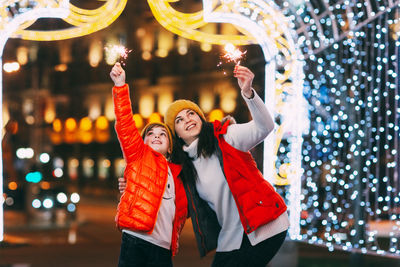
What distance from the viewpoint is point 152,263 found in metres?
3.82

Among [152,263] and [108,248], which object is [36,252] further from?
[152,263]

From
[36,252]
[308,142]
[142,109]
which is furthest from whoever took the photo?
[142,109]

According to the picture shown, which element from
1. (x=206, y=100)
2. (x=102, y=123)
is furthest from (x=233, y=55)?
(x=102, y=123)

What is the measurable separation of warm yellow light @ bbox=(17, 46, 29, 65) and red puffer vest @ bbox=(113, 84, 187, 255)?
42.6m

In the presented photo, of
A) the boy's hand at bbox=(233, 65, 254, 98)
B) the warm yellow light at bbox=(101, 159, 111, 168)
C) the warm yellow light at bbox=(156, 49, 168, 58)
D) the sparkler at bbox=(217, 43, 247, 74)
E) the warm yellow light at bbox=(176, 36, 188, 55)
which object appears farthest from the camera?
the warm yellow light at bbox=(101, 159, 111, 168)

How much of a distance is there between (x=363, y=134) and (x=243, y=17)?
6.84 ft

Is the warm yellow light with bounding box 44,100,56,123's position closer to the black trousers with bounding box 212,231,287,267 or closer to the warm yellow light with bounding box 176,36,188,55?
the warm yellow light with bounding box 176,36,188,55

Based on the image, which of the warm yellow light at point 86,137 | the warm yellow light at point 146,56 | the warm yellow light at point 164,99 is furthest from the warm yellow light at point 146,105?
the warm yellow light at point 86,137

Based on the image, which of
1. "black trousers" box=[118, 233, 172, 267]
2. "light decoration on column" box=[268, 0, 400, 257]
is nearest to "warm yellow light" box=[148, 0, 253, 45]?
"light decoration on column" box=[268, 0, 400, 257]

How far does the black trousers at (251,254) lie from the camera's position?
375cm

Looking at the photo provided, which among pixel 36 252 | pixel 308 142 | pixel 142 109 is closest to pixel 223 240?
pixel 308 142

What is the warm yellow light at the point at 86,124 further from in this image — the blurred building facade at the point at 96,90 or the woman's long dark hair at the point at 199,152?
the woman's long dark hair at the point at 199,152

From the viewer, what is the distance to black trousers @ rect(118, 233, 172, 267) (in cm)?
380

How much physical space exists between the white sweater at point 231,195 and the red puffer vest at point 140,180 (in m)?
0.20
